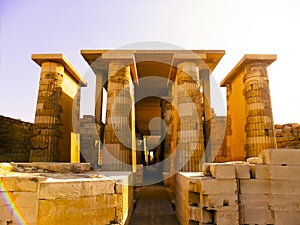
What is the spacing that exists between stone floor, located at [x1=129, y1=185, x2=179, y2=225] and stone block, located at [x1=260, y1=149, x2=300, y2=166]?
286 centimetres

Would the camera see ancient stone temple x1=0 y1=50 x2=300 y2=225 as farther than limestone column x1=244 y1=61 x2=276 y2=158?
No

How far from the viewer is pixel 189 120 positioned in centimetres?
A: 835

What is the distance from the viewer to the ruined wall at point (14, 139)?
387 inches

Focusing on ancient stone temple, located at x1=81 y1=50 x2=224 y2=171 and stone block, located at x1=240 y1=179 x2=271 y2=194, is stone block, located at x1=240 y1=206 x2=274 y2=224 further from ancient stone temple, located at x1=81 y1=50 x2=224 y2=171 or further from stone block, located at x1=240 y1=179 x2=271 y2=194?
ancient stone temple, located at x1=81 y1=50 x2=224 y2=171

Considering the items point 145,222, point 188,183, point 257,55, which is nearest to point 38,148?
point 145,222

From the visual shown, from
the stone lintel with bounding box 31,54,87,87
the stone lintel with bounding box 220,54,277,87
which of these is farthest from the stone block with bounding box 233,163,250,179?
the stone lintel with bounding box 31,54,87,87

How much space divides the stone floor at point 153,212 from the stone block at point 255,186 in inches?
86.8

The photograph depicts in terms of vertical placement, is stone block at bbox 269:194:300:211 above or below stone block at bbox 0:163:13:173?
below

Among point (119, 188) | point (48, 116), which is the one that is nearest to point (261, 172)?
point (119, 188)

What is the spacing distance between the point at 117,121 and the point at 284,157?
571 cm

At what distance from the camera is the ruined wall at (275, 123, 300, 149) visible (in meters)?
9.84

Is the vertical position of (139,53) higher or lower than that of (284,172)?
higher

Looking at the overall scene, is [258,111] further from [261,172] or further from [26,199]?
[26,199]

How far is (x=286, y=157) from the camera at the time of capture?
3859mm
